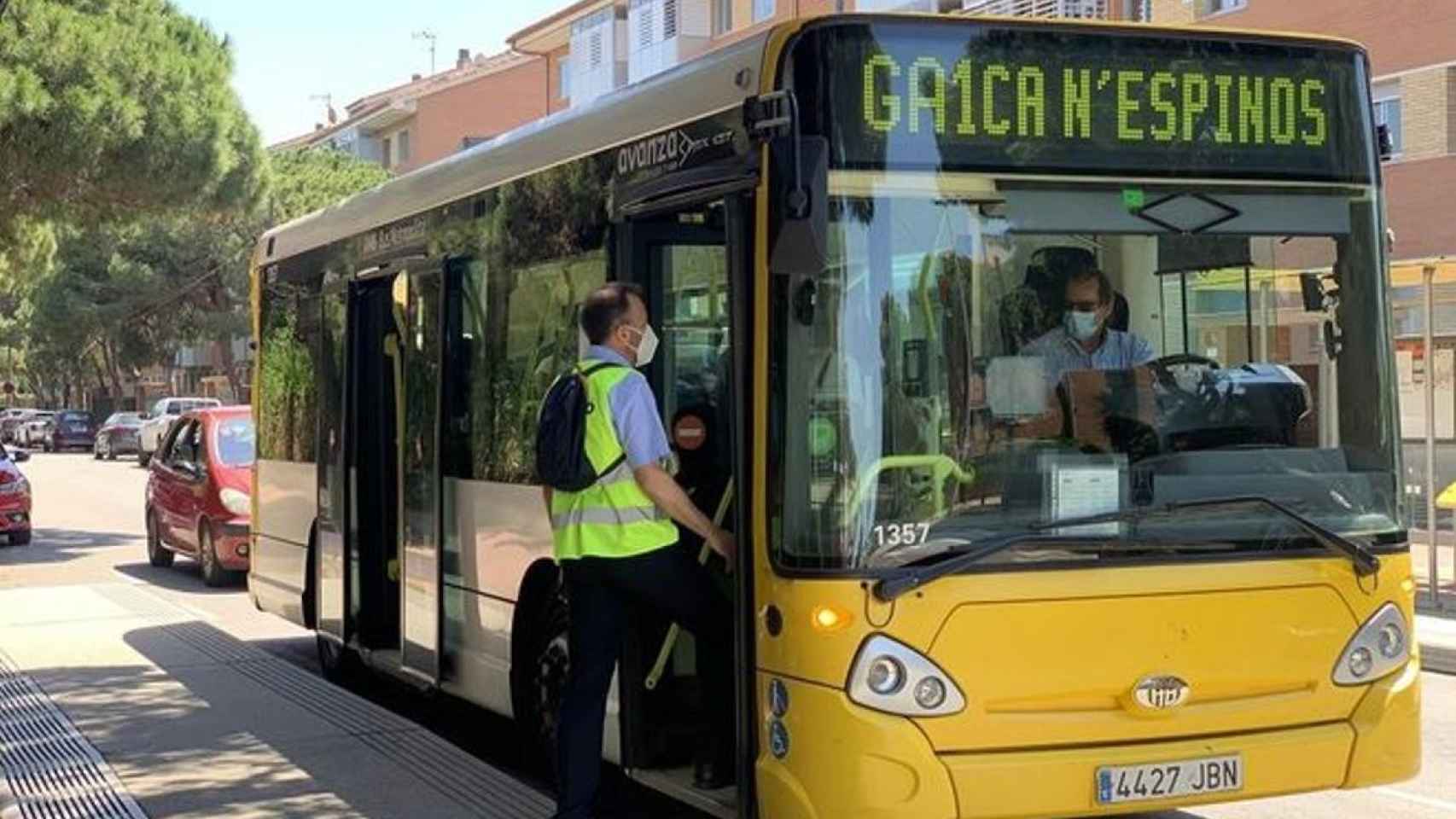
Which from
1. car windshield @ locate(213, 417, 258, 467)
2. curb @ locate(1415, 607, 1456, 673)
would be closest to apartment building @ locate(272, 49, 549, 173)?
car windshield @ locate(213, 417, 258, 467)

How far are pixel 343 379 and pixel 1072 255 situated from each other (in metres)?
5.51

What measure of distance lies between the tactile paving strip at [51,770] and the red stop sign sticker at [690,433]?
2.73 meters

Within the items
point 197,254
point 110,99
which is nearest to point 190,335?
point 197,254

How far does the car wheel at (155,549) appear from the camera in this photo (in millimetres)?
18422

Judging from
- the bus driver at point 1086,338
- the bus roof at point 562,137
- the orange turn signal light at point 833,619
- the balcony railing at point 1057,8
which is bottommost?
the orange turn signal light at point 833,619

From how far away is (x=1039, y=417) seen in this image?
5145 mm

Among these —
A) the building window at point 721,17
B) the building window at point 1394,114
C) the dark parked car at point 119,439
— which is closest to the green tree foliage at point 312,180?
the dark parked car at point 119,439

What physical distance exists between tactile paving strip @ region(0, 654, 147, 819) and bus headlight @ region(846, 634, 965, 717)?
134 inches

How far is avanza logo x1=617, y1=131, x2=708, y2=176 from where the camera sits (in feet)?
19.0

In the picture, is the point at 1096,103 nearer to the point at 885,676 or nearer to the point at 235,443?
the point at 885,676

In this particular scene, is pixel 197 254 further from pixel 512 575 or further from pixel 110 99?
pixel 512 575

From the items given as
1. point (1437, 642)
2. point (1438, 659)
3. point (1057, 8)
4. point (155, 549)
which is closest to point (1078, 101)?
point (1438, 659)

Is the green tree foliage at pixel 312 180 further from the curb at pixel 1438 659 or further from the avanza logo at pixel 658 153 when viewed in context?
the avanza logo at pixel 658 153

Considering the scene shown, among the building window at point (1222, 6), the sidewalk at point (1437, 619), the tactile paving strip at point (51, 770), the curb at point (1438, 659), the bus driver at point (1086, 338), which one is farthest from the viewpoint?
the building window at point (1222, 6)
